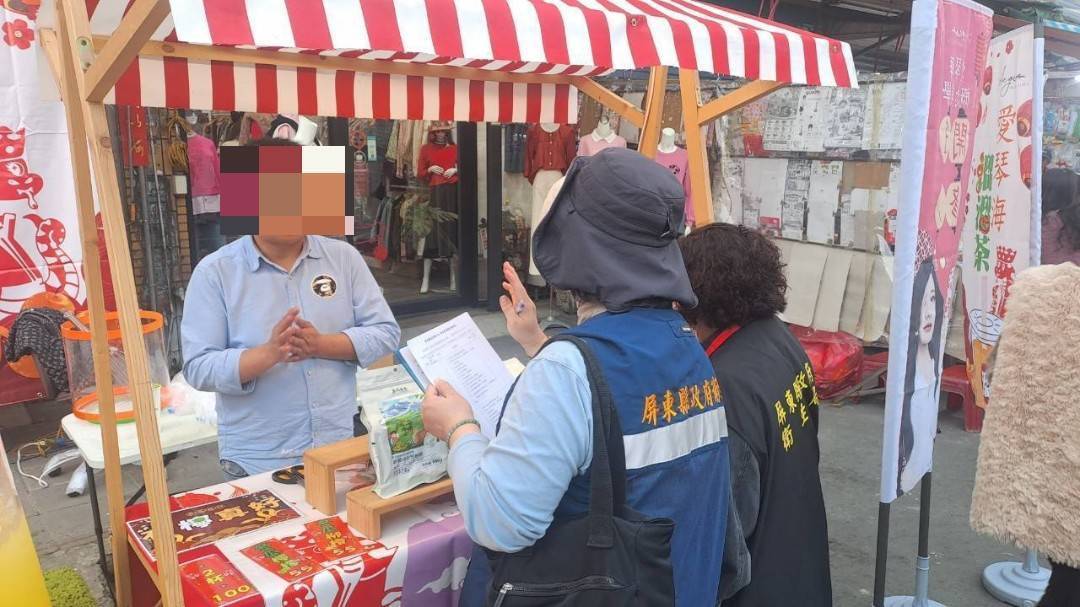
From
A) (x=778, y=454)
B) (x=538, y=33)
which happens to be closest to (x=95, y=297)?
(x=538, y=33)

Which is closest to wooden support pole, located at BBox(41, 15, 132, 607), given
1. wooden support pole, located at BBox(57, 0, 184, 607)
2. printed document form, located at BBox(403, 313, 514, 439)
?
wooden support pole, located at BBox(57, 0, 184, 607)

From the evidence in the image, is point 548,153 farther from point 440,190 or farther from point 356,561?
point 356,561

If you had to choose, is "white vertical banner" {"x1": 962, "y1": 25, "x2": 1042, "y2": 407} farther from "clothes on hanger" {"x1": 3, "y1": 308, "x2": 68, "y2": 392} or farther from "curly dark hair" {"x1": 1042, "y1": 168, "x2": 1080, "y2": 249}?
"clothes on hanger" {"x1": 3, "y1": 308, "x2": 68, "y2": 392}

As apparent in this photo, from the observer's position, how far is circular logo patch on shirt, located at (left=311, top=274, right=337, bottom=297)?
238cm

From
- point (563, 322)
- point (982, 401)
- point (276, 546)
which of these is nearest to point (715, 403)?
point (276, 546)

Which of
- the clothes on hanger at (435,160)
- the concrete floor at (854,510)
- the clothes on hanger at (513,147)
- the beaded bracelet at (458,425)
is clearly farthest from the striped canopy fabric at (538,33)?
the clothes on hanger at (513,147)

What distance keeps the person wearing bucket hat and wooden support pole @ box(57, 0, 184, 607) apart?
61 cm

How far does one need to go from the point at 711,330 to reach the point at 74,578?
2900 mm

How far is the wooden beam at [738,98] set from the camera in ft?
9.28

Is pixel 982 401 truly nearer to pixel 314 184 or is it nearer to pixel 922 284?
pixel 922 284

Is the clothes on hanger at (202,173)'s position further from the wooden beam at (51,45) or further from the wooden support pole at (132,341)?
the wooden support pole at (132,341)

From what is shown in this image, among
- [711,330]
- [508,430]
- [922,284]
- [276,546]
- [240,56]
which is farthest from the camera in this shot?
[240,56]

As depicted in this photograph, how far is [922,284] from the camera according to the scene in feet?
7.97

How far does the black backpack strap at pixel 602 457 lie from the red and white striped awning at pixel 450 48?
76 centimetres
